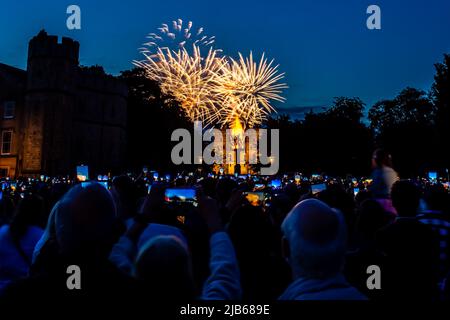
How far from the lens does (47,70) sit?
164ft

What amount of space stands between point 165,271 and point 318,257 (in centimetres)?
95

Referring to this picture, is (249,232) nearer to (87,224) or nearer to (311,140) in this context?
(87,224)

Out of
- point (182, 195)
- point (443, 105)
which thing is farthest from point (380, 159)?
point (443, 105)

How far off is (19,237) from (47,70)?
49.8m

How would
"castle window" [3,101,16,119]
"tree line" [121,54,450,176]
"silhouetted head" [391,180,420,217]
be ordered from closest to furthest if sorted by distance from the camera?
1. "silhouetted head" [391,180,420,217]
2. "castle window" [3,101,16,119]
3. "tree line" [121,54,450,176]

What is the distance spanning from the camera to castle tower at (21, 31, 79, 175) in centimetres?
4884

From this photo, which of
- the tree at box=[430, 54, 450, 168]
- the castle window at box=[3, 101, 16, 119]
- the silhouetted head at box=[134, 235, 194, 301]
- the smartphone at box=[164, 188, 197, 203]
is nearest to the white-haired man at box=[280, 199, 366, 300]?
the silhouetted head at box=[134, 235, 194, 301]

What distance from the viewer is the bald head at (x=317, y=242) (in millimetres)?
2638

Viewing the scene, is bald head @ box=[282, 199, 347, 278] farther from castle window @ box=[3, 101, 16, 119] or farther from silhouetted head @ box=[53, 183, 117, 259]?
castle window @ box=[3, 101, 16, 119]

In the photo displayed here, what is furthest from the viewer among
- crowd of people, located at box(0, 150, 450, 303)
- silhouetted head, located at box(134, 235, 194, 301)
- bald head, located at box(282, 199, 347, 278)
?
bald head, located at box(282, 199, 347, 278)

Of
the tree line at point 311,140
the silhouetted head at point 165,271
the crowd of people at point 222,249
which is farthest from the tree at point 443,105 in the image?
the silhouetted head at point 165,271

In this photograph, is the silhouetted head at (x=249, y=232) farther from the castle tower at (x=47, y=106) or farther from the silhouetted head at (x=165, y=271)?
the castle tower at (x=47, y=106)
